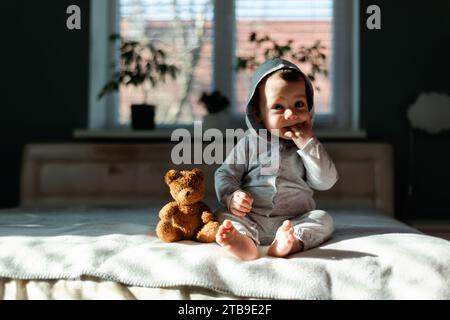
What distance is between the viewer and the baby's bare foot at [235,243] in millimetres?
1129

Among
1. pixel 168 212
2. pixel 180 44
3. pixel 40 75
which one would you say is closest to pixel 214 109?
pixel 180 44

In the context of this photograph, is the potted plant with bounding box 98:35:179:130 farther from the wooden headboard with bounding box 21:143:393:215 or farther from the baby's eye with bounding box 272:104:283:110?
the baby's eye with bounding box 272:104:283:110

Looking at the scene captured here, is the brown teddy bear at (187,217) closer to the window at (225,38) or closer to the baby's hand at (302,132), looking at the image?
the baby's hand at (302,132)

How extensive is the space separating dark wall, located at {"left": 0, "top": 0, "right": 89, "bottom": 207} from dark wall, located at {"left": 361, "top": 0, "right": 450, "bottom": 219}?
1567 millimetres

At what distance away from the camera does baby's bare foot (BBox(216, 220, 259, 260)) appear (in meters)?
1.13

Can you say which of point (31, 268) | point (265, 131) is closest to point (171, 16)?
point (265, 131)

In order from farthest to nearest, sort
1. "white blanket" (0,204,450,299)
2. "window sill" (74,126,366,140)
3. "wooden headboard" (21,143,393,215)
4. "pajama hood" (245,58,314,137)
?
"window sill" (74,126,366,140), "wooden headboard" (21,143,393,215), "pajama hood" (245,58,314,137), "white blanket" (0,204,450,299)

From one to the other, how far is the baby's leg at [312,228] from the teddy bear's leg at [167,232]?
12.2 inches

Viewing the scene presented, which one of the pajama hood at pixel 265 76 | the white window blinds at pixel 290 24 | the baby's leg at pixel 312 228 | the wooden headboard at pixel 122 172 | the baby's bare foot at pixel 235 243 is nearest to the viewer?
the baby's bare foot at pixel 235 243

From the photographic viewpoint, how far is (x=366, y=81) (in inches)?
108

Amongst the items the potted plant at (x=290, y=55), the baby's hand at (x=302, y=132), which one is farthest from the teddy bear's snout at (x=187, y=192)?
the potted plant at (x=290, y=55)

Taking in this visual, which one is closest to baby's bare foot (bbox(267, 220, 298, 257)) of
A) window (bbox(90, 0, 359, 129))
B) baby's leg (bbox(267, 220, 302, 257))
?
baby's leg (bbox(267, 220, 302, 257))

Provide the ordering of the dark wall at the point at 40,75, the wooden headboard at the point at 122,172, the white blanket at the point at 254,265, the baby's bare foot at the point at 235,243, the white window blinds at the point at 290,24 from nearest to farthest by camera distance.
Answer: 1. the white blanket at the point at 254,265
2. the baby's bare foot at the point at 235,243
3. the wooden headboard at the point at 122,172
4. the dark wall at the point at 40,75
5. the white window blinds at the point at 290,24

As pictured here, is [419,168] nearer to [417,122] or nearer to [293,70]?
[417,122]
